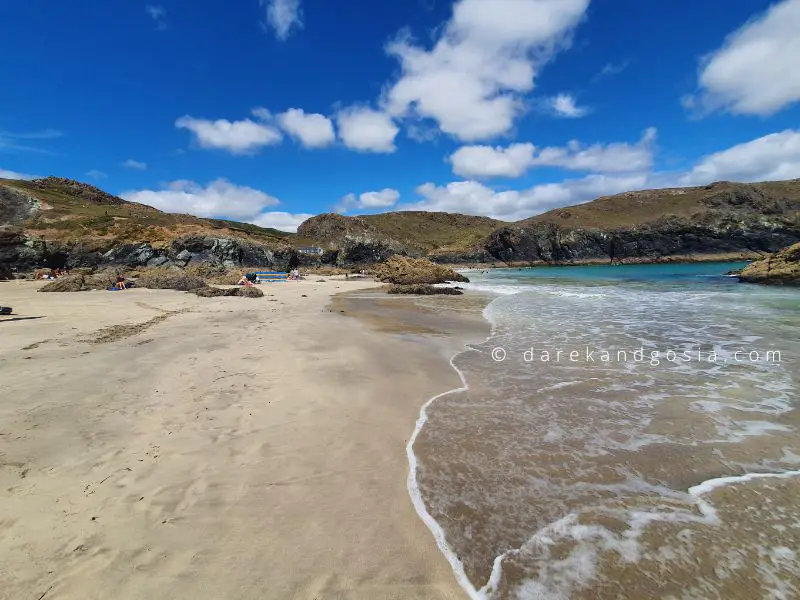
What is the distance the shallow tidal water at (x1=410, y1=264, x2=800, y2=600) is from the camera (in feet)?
8.82

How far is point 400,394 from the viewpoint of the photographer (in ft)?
20.8

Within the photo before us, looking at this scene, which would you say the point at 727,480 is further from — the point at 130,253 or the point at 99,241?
the point at 99,241

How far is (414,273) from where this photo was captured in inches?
1342

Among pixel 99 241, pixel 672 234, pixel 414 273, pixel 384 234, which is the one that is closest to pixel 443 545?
pixel 414 273

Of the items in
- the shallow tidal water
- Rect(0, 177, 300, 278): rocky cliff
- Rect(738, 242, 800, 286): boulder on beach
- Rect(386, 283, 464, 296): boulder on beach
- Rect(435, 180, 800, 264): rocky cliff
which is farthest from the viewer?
A: Rect(435, 180, 800, 264): rocky cliff

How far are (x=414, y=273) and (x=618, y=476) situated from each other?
1201 inches

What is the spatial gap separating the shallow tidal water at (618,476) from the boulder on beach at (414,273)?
25246 mm

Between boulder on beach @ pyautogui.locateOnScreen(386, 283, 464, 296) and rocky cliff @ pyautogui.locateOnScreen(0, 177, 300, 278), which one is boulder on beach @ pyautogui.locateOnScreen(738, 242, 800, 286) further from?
rocky cliff @ pyautogui.locateOnScreen(0, 177, 300, 278)

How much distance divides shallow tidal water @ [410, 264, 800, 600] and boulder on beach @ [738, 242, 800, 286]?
85.5 ft

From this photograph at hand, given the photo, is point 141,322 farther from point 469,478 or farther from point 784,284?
point 784,284

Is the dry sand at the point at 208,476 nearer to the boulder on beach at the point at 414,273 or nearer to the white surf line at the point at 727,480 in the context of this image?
the white surf line at the point at 727,480

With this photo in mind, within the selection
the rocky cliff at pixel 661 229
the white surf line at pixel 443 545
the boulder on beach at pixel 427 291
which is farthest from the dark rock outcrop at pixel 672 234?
the white surf line at pixel 443 545

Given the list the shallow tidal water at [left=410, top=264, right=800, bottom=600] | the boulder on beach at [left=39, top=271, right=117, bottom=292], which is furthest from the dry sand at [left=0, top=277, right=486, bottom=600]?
the boulder on beach at [left=39, top=271, right=117, bottom=292]

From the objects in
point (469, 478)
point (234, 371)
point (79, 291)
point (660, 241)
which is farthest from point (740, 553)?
point (660, 241)
